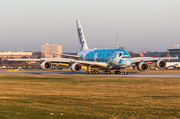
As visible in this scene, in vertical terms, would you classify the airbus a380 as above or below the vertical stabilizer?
below

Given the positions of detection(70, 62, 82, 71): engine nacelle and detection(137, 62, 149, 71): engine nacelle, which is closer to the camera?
detection(70, 62, 82, 71): engine nacelle

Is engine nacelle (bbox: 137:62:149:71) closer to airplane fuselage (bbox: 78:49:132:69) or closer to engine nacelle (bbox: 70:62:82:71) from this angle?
airplane fuselage (bbox: 78:49:132:69)

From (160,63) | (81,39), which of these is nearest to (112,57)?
(160,63)

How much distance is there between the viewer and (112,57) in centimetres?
5972

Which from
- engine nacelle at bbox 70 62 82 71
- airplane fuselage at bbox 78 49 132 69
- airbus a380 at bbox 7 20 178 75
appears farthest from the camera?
engine nacelle at bbox 70 62 82 71

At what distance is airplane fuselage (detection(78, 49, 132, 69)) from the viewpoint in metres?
57.7

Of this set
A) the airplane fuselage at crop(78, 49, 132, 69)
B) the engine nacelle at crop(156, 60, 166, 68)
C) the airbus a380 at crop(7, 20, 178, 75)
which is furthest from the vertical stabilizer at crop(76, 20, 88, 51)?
the engine nacelle at crop(156, 60, 166, 68)

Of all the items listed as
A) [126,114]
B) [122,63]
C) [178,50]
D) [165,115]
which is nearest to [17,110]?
[126,114]

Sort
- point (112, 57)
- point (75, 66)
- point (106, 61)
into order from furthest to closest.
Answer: point (106, 61) → point (112, 57) → point (75, 66)

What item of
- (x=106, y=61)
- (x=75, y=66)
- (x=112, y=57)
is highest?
(x=112, y=57)

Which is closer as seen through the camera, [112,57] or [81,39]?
[112,57]

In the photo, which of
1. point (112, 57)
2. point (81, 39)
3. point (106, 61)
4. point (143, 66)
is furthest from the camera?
point (81, 39)

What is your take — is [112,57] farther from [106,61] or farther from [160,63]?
[160,63]

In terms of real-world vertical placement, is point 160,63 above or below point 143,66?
above
